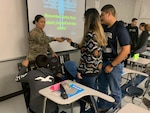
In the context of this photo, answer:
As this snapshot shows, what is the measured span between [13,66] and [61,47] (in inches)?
42.5

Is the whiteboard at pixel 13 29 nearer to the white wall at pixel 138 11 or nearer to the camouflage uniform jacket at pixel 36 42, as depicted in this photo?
the camouflage uniform jacket at pixel 36 42

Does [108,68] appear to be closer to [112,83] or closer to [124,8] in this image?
[112,83]

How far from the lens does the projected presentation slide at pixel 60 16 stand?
8.67 ft

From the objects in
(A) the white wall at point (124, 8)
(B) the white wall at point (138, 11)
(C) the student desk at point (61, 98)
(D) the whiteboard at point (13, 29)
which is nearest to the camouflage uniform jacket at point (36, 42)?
(D) the whiteboard at point (13, 29)

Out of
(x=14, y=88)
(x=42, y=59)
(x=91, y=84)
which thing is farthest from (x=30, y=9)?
(x=91, y=84)

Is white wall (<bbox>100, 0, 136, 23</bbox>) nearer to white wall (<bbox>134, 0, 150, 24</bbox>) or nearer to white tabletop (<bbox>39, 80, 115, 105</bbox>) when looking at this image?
white wall (<bbox>134, 0, 150, 24</bbox>)

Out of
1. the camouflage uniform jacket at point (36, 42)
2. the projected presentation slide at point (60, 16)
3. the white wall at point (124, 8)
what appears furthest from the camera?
the white wall at point (124, 8)

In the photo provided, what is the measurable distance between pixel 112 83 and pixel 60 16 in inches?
68.2

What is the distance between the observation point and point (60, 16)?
3.04 metres

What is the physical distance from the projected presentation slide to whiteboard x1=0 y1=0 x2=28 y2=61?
0.14 metres

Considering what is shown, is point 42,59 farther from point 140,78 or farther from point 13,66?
point 140,78

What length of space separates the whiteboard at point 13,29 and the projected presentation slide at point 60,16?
140mm

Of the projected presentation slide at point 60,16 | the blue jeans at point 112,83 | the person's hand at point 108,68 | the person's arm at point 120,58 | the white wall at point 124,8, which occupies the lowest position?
the blue jeans at point 112,83

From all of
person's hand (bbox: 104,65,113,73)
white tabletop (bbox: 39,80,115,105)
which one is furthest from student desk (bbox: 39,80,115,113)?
person's hand (bbox: 104,65,113,73)
